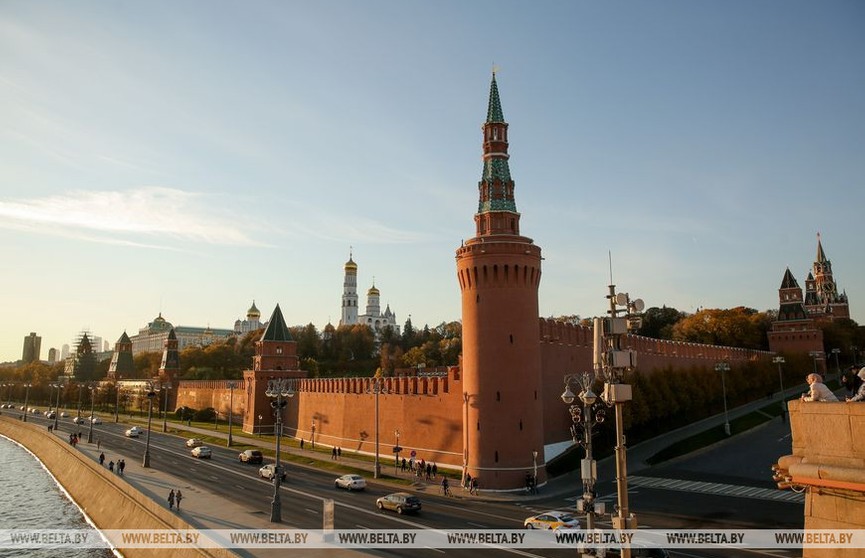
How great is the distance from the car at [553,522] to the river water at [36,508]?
25.8 meters

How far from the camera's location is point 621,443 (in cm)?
1350

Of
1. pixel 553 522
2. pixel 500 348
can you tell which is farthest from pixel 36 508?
pixel 553 522

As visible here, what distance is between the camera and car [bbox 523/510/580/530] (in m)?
28.8

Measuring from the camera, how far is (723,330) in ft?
355

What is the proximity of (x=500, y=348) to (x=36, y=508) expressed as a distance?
41.9m

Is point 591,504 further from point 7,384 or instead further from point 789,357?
point 7,384

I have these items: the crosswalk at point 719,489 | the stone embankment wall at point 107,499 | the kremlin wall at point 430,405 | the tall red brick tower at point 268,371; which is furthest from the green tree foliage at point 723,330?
the stone embankment wall at point 107,499

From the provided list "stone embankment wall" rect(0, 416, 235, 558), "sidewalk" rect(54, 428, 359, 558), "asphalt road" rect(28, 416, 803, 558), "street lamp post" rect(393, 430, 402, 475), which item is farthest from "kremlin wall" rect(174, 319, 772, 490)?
"stone embankment wall" rect(0, 416, 235, 558)

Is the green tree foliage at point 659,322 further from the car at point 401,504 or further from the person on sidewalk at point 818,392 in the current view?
the person on sidewalk at point 818,392

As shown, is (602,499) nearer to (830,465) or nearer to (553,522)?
(553,522)

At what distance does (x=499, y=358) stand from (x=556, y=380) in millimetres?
9772

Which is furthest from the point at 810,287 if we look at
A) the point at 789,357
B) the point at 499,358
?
the point at 499,358

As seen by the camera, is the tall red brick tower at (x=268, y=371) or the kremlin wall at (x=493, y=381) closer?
the kremlin wall at (x=493, y=381)

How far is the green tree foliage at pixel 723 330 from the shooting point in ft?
351
